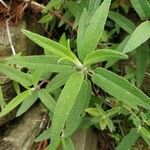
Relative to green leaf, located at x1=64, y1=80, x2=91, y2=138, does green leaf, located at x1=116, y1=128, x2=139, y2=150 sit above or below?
below

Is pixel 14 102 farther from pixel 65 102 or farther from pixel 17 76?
pixel 65 102

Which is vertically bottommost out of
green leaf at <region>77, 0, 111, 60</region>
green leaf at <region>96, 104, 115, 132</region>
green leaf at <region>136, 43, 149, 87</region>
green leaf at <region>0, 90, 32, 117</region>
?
green leaf at <region>96, 104, 115, 132</region>

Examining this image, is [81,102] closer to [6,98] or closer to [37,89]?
[37,89]

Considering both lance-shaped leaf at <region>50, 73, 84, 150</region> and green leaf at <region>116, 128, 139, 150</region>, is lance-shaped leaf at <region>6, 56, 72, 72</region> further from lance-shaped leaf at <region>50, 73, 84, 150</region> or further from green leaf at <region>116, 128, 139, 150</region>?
green leaf at <region>116, 128, 139, 150</region>

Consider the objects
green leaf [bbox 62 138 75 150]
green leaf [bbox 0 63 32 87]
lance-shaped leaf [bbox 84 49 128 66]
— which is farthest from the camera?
green leaf [bbox 62 138 75 150]

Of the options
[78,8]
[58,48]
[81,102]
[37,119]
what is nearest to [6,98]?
[37,119]

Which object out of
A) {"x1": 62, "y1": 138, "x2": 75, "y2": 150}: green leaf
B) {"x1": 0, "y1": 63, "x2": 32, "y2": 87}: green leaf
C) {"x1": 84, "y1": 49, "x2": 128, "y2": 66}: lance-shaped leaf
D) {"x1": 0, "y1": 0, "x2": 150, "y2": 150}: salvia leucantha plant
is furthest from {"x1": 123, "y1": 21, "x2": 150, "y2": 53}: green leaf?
{"x1": 62, "y1": 138, "x2": 75, "y2": 150}: green leaf
